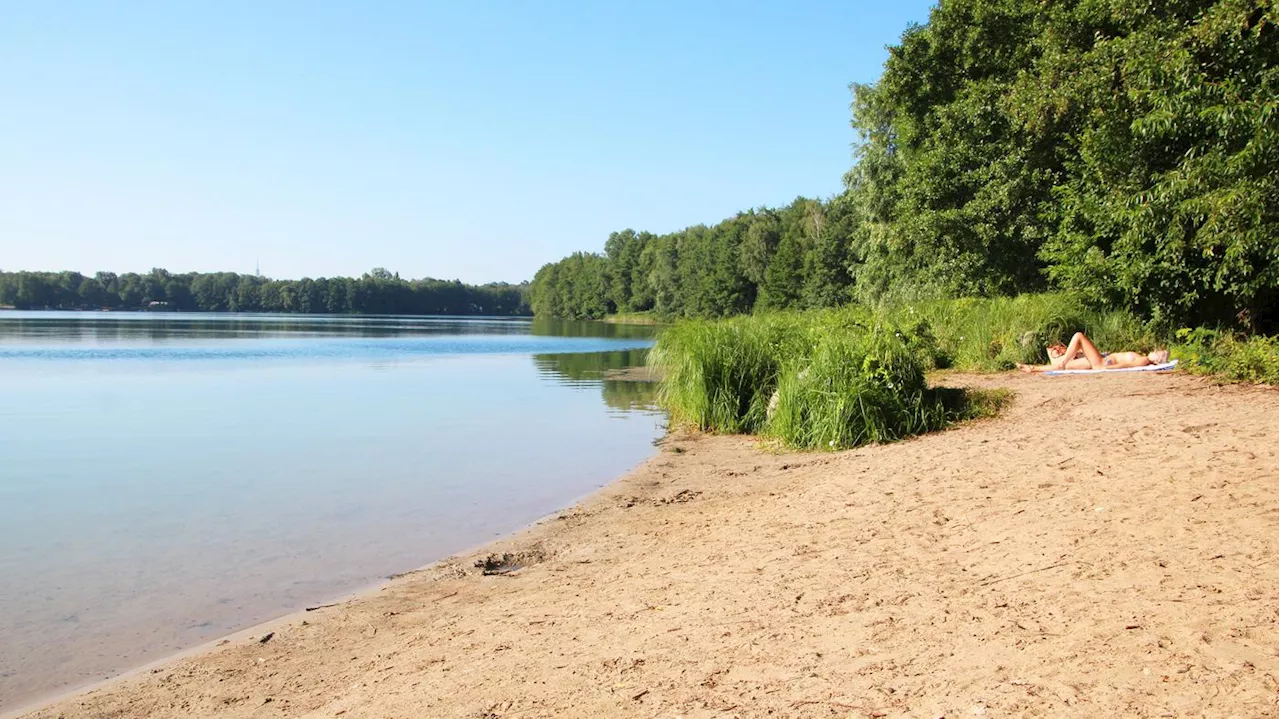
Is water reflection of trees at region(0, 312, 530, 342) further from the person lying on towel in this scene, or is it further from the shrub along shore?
the person lying on towel

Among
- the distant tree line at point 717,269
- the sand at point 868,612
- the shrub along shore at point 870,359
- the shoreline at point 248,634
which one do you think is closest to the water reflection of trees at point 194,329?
the distant tree line at point 717,269

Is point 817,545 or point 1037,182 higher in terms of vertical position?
point 1037,182

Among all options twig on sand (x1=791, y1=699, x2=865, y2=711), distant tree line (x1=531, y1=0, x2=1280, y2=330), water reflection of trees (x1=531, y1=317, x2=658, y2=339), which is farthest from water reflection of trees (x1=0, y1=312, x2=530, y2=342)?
twig on sand (x1=791, y1=699, x2=865, y2=711)

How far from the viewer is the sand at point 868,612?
3705 millimetres

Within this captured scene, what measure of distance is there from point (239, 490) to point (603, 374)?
65.2ft

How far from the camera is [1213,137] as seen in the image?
13.9m

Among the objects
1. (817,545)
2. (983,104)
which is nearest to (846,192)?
(983,104)

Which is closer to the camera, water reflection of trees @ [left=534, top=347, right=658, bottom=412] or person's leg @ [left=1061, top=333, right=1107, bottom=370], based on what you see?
person's leg @ [left=1061, top=333, right=1107, bottom=370]

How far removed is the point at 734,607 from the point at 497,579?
260 centimetres

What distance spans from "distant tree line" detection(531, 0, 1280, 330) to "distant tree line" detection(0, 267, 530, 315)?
148145mm

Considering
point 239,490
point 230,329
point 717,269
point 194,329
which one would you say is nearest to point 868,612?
point 239,490

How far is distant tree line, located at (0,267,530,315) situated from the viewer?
501ft

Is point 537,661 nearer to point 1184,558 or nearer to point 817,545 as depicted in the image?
point 817,545

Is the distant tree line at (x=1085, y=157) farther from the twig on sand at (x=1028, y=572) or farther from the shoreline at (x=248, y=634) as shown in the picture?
the shoreline at (x=248, y=634)
